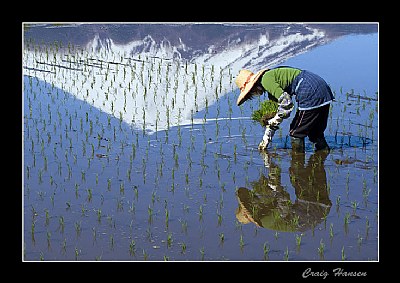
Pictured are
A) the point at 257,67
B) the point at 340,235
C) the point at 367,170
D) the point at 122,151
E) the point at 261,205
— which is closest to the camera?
the point at 340,235

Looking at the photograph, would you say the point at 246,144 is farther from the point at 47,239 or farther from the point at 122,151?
the point at 47,239

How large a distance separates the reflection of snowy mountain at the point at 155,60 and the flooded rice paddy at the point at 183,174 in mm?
36

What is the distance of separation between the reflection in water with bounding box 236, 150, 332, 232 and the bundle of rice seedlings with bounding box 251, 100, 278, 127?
0.43 metres

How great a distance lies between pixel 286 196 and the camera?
602cm

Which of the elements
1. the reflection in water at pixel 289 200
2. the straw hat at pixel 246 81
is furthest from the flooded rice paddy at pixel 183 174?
the straw hat at pixel 246 81

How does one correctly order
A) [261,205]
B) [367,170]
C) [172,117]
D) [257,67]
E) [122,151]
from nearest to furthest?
1. [261,205]
2. [367,170]
3. [122,151]
4. [172,117]
5. [257,67]

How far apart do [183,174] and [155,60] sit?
422 cm

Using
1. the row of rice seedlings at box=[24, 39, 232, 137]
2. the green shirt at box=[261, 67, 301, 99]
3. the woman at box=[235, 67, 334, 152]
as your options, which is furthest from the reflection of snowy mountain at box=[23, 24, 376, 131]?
the green shirt at box=[261, 67, 301, 99]

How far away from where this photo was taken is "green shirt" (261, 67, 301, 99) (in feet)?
22.3

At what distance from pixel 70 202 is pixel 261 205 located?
138 centimetres

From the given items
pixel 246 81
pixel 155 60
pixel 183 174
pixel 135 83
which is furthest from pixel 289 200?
pixel 155 60

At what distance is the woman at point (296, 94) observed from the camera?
681cm

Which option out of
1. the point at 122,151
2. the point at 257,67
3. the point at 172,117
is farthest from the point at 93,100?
the point at 257,67

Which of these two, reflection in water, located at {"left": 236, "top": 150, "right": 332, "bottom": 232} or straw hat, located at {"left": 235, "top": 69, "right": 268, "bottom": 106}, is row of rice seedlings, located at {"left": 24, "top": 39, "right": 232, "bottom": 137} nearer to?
straw hat, located at {"left": 235, "top": 69, "right": 268, "bottom": 106}
